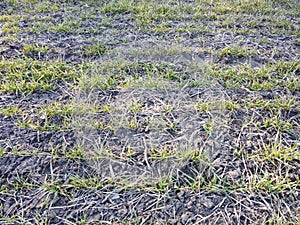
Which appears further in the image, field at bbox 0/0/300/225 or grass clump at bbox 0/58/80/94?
grass clump at bbox 0/58/80/94

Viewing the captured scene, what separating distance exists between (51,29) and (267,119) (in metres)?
1.83

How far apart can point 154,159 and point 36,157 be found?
1.87ft

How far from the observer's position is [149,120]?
5.35ft

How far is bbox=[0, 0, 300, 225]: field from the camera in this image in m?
1.26

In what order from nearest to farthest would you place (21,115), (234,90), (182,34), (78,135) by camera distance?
(78,135) → (21,115) → (234,90) → (182,34)

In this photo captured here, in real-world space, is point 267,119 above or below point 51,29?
below

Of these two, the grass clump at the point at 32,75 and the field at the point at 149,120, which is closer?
the field at the point at 149,120

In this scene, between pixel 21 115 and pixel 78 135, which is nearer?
pixel 78 135

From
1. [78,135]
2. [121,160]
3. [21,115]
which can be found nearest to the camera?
[121,160]

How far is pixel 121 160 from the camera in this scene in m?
1.43

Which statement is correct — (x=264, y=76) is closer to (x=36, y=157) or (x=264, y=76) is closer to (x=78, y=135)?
(x=78, y=135)

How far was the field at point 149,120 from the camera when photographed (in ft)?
4.13

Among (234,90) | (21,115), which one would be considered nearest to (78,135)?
(21,115)

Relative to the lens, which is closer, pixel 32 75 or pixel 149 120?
pixel 149 120
